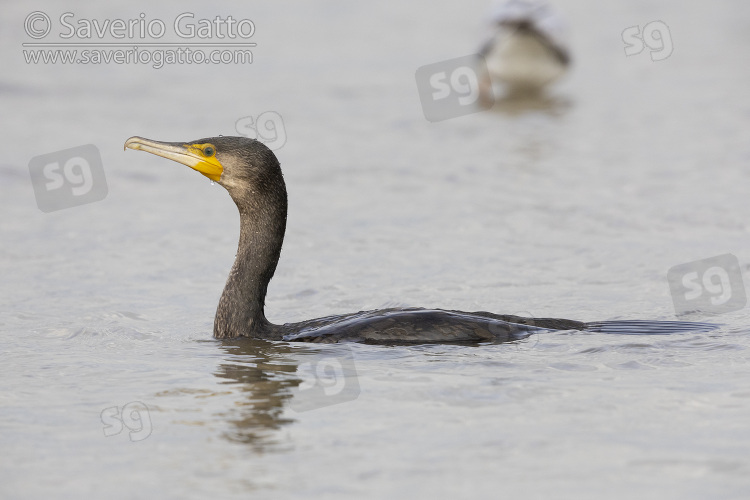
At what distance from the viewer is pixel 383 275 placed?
9.70 meters

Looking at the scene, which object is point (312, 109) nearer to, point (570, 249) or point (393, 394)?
point (570, 249)

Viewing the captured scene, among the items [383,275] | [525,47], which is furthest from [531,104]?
[383,275]

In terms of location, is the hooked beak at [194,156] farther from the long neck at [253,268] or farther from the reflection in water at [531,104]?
the reflection in water at [531,104]

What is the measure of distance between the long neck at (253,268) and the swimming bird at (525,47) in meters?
11.4

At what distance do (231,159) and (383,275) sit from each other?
2458mm

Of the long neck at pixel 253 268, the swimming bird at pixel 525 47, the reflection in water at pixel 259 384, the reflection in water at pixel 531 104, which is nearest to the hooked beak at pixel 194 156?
the long neck at pixel 253 268

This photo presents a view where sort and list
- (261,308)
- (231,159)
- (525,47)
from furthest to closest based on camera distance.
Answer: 1. (525,47)
2. (261,308)
3. (231,159)

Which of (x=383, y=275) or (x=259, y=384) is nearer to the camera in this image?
(x=259, y=384)

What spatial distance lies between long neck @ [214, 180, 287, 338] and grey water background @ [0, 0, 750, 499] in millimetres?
268

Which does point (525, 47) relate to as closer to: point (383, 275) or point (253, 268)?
point (383, 275)

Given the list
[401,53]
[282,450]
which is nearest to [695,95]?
[401,53]

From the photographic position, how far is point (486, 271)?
9719mm

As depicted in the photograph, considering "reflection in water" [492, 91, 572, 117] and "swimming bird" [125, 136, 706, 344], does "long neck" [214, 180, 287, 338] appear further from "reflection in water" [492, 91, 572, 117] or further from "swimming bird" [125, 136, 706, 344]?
"reflection in water" [492, 91, 572, 117]

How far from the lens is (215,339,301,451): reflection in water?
5.78m
